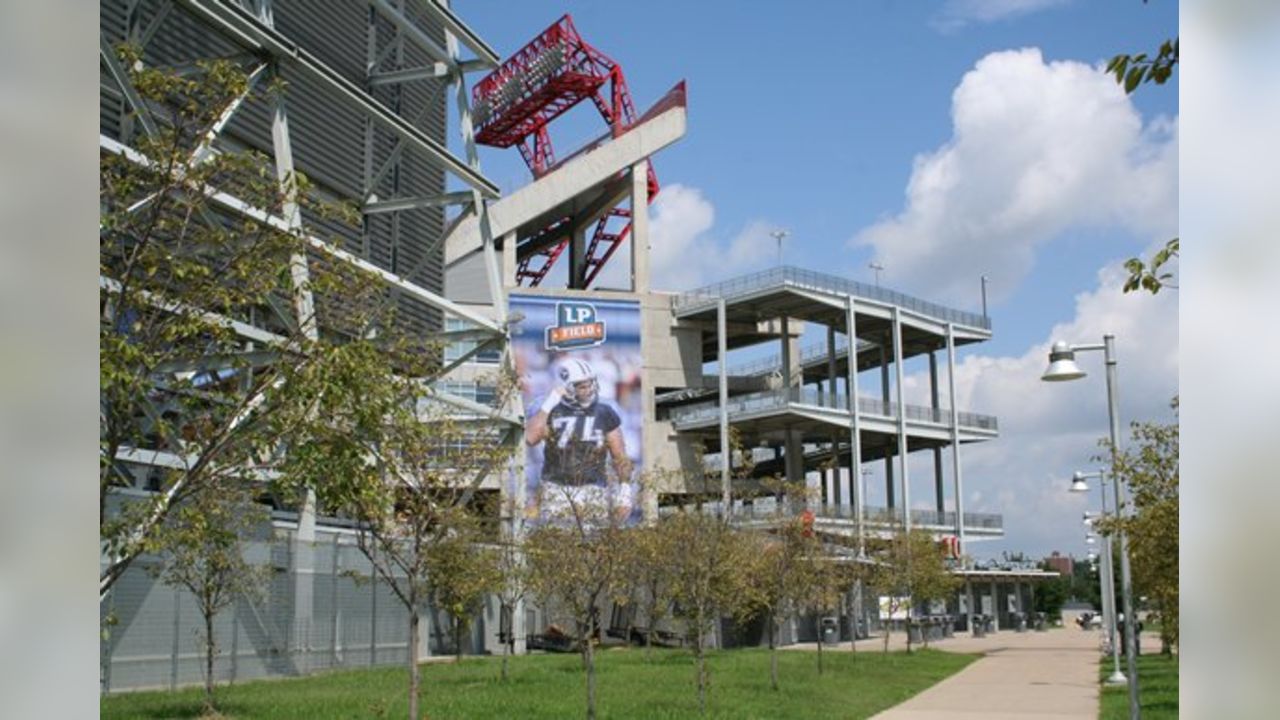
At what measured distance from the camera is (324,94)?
35031 mm

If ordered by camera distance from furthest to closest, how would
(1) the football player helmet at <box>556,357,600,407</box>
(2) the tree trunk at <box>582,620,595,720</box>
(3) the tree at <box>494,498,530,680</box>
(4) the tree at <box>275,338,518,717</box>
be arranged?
(1) the football player helmet at <box>556,357,600,407</box> < (3) the tree at <box>494,498,530,680</box> < (2) the tree trunk at <box>582,620,595,720</box> < (4) the tree at <box>275,338,518,717</box>

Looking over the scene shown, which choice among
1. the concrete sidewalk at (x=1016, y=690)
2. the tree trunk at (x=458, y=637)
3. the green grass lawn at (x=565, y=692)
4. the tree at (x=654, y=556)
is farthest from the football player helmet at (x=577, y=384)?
the green grass lawn at (x=565, y=692)

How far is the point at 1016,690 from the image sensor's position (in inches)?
1147

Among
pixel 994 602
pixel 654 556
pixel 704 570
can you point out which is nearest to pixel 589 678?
pixel 704 570

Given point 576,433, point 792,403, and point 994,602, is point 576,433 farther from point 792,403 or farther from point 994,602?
point 994,602

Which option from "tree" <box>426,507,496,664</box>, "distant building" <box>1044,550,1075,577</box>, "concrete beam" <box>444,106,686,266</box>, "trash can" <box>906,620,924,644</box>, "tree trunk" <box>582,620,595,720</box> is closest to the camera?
"tree trunk" <box>582,620,595,720</box>

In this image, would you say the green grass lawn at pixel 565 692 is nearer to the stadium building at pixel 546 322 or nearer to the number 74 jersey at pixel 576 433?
the stadium building at pixel 546 322

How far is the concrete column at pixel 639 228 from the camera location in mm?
67250

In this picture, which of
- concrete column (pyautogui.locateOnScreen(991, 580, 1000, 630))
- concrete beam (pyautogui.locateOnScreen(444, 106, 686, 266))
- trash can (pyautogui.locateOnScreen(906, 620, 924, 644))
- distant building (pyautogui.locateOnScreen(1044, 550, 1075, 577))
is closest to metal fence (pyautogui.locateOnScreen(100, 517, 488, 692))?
trash can (pyautogui.locateOnScreen(906, 620, 924, 644))

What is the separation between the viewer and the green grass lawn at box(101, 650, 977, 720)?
21.0m

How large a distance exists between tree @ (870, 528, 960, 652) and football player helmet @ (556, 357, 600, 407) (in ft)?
64.0

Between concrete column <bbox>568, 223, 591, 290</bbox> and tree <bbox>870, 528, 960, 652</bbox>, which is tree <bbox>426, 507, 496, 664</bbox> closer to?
tree <bbox>870, 528, 960, 652</bbox>

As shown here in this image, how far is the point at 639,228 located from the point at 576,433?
11.3m

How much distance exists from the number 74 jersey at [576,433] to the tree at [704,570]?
111 ft
